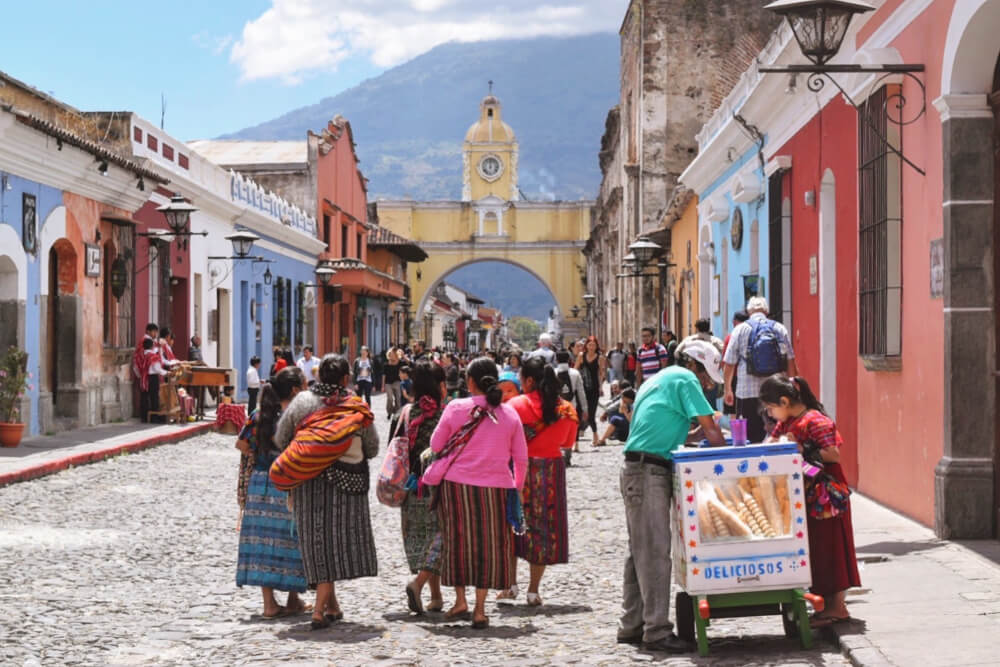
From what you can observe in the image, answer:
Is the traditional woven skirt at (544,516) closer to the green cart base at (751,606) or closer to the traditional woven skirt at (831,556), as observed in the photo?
the green cart base at (751,606)

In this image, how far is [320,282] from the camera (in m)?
35.3

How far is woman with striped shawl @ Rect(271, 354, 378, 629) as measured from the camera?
247 inches

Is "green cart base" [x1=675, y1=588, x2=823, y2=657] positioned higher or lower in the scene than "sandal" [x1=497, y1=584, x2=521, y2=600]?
higher

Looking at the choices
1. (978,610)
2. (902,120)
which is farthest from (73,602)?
(902,120)

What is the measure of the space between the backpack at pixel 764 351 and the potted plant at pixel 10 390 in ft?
26.3

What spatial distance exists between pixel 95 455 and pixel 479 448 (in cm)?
865

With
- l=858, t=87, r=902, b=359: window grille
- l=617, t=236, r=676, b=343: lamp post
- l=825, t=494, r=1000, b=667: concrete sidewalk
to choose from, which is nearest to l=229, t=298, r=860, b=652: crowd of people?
l=825, t=494, r=1000, b=667: concrete sidewalk

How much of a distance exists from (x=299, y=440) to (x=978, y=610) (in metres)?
3.07

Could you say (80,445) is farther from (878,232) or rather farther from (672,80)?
(672,80)

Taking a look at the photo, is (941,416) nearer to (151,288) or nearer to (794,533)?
(794,533)

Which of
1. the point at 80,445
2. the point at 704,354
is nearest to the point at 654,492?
the point at 704,354

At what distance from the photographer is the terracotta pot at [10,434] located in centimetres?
1423

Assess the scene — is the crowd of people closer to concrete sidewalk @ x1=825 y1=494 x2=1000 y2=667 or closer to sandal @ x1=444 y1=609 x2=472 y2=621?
sandal @ x1=444 y1=609 x2=472 y2=621

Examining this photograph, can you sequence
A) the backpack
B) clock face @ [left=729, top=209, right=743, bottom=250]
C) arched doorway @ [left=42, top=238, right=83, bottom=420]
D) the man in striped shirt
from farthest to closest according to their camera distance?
clock face @ [left=729, top=209, right=743, bottom=250]
arched doorway @ [left=42, top=238, right=83, bottom=420]
the man in striped shirt
the backpack
